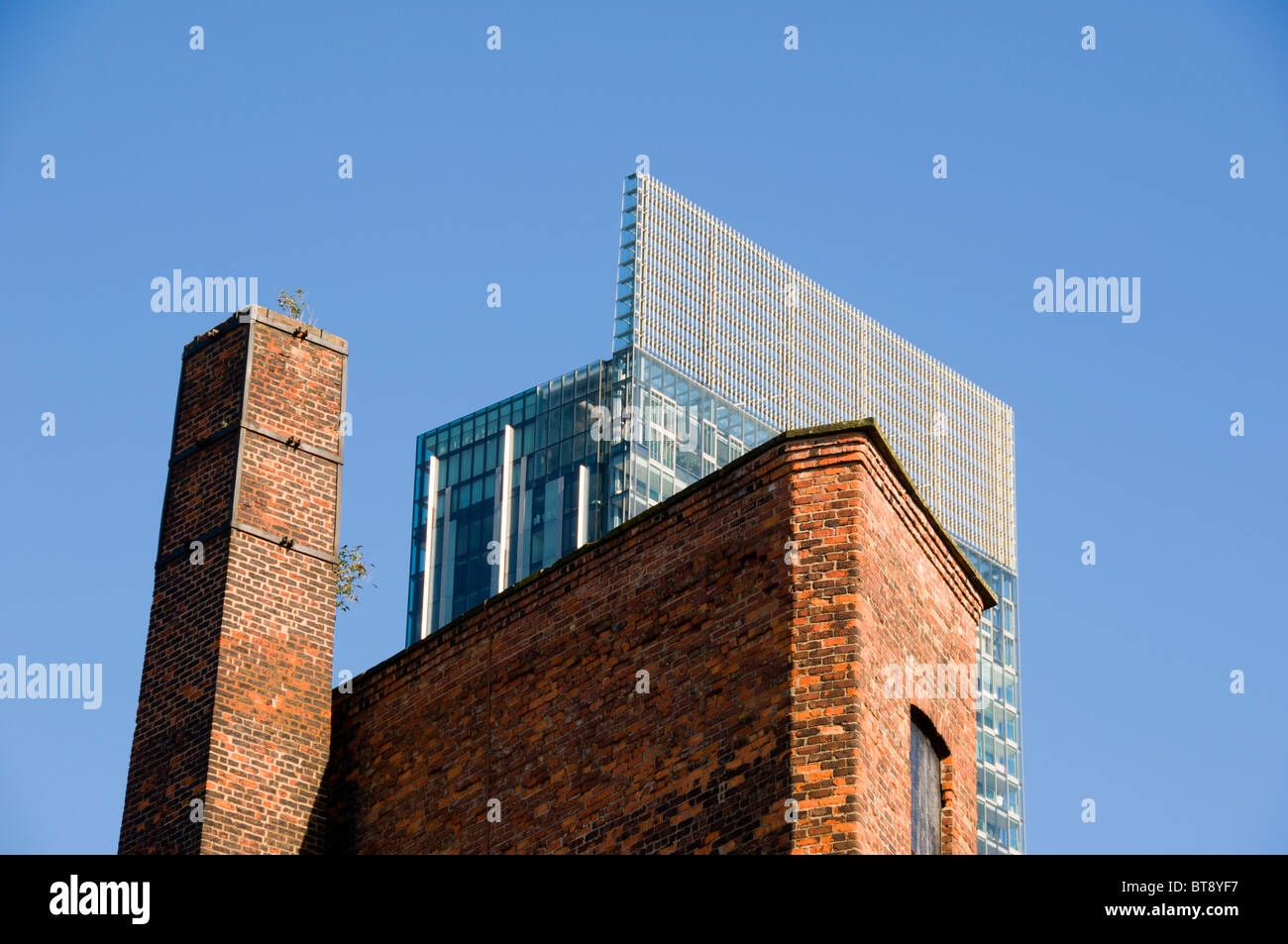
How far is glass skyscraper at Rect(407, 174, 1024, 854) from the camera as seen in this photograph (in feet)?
340

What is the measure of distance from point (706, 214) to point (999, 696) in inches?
1264

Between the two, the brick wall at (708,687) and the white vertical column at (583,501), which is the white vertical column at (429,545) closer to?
the white vertical column at (583,501)

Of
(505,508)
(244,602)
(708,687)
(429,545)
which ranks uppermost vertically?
(505,508)

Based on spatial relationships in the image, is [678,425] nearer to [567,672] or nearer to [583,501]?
[583,501]

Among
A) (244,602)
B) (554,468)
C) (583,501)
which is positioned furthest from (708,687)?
(554,468)

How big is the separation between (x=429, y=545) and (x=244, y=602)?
85.4m

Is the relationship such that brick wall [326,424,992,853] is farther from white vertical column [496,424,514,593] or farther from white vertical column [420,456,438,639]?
white vertical column [420,456,438,639]

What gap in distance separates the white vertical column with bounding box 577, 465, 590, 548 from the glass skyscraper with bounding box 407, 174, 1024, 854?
0.32 ft

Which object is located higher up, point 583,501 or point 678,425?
point 678,425

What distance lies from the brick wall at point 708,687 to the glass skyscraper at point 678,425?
72.4 m

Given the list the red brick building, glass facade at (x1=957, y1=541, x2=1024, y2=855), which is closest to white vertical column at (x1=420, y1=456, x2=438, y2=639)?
glass facade at (x1=957, y1=541, x2=1024, y2=855)

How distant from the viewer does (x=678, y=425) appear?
105 metres

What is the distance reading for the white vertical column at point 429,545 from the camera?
105688mm

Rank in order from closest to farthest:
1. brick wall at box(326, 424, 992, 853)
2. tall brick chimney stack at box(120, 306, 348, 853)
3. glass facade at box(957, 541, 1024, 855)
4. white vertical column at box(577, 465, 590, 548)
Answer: brick wall at box(326, 424, 992, 853) → tall brick chimney stack at box(120, 306, 348, 853) → white vertical column at box(577, 465, 590, 548) → glass facade at box(957, 541, 1024, 855)
